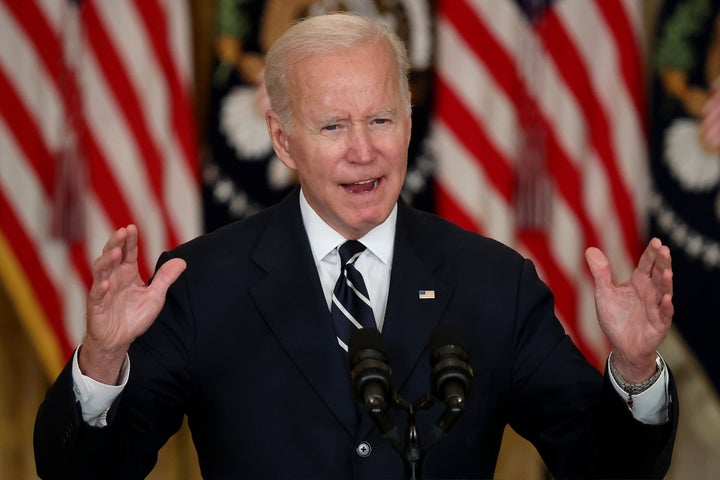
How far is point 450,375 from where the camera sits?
1.82 metres

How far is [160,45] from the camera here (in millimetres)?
4270

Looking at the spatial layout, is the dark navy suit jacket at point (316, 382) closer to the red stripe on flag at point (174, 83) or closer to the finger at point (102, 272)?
the finger at point (102, 272)

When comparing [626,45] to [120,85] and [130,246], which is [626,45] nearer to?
[120,85]

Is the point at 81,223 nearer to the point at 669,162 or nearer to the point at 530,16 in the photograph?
the point at 530,16

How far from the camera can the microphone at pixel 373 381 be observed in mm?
1790

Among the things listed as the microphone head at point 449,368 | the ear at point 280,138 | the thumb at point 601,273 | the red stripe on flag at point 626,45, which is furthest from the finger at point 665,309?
the red stripe on flag at point 626,45

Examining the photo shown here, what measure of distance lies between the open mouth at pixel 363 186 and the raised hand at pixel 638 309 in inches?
18.0

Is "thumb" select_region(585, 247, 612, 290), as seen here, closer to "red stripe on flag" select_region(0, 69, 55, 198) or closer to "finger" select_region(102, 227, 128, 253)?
"finger" select_region(102, 227, 128, 253)

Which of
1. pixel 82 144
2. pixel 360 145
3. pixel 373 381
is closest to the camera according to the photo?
pixel 373 381

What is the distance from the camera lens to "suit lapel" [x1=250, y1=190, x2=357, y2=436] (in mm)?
2320

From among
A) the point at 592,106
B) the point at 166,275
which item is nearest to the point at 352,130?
the point at 166,275

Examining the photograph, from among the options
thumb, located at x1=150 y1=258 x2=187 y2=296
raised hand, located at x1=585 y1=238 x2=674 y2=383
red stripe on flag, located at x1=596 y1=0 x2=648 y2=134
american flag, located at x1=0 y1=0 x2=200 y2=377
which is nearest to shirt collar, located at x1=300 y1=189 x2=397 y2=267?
thumb, located at x1=150 y1=258 x2=187 y2=296

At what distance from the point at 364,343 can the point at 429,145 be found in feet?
8.57

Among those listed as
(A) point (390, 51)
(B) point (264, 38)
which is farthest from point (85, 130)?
(A) point (390, 51)
